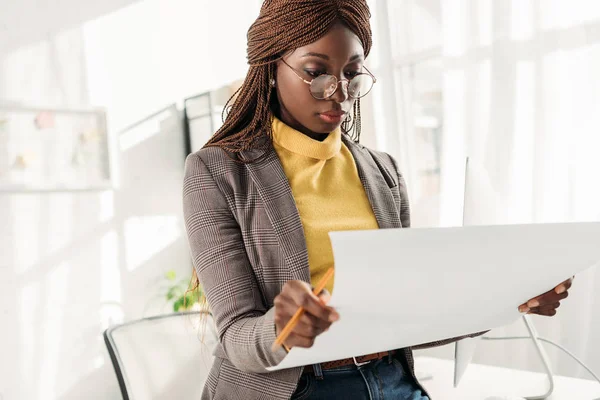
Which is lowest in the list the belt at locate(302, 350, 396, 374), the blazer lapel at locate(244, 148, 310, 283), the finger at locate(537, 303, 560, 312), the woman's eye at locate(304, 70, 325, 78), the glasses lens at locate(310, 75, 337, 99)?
the belt at locate(302, 350, 396, 374)

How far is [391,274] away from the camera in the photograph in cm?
62

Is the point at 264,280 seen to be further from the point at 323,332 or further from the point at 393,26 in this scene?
the point at 393,26

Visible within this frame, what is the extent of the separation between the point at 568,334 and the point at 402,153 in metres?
1.16

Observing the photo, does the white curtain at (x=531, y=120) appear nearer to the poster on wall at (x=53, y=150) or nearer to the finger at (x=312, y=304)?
the finger at (x=312, y=304)

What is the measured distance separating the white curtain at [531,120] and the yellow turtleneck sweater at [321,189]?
54.5 inches

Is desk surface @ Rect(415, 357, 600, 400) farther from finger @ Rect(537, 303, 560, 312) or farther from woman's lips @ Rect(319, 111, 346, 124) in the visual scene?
woman's lips @ Rect(319, 111, 346, 124)

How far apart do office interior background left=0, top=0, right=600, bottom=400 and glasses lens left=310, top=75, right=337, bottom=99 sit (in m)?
1.27

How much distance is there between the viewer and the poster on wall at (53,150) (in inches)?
128

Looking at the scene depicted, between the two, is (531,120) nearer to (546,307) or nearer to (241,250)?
(546,307)

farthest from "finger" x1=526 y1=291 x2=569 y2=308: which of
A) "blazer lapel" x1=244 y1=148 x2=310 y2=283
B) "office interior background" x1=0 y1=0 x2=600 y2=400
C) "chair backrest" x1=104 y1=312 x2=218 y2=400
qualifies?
"office interior background" x1=0 y1=0 x2=600 y2=400

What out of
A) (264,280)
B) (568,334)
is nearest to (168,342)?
(264,280)

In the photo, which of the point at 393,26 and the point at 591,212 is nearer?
the point at 591,212

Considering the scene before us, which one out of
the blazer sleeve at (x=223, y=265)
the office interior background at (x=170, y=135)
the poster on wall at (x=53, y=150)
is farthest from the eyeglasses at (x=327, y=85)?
the poster on wall at (x=53, y=150)

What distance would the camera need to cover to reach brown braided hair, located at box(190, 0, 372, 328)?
0.98m
